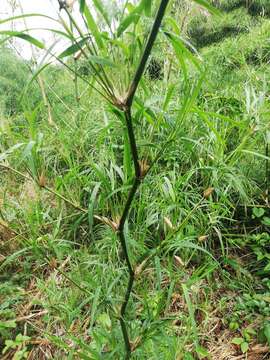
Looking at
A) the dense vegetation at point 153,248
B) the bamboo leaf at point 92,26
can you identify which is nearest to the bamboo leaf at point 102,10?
the bamboo leaf at point 92,26

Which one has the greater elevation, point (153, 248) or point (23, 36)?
point (23, 36)

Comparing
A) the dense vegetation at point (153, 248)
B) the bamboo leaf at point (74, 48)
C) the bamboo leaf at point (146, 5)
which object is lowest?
the dense vegetation at point (153, 248)

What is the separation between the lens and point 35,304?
44.3 inches

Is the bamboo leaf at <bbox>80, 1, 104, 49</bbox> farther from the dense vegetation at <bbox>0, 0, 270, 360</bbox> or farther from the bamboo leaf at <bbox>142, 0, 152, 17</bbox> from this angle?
the dense vegetation at <bbox>0, 0, 270, 360</bbox>

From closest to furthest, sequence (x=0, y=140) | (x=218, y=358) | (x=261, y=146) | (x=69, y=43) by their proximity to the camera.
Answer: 1. (x=69, y=43)
2. (x=218, y=358)
3. (x=0, y=140)
4. (x=261, y=146)

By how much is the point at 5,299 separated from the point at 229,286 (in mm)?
819

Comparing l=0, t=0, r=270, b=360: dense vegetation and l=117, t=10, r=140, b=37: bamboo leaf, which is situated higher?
l=117, t=10, r=140, b=37: bamboo leaf

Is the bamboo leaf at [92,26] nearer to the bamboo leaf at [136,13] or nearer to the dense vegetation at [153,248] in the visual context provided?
the bamboo leaf at [136,13]

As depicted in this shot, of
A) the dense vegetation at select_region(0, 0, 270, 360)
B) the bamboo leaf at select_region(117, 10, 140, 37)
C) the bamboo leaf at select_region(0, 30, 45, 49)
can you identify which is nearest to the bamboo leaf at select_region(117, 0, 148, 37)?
the bamboo leaf at select_region(117, 10, 140, 37)

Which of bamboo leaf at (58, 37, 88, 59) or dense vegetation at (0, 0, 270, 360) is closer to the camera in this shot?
bamboo leaf at (58, 37, 88, 59)

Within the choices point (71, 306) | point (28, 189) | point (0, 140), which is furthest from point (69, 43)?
point (28, 189)

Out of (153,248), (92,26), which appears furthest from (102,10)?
(153,248)

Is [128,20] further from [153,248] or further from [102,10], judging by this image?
[153,248]

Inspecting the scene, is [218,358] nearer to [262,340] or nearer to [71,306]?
[262,340]
